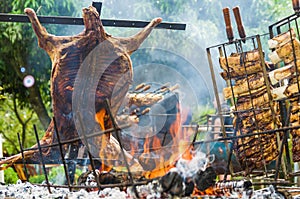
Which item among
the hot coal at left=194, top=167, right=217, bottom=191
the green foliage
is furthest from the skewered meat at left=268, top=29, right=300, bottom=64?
→ the green foliage

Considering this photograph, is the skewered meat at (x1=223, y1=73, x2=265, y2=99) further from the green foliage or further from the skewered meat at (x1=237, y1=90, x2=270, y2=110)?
the green foliage

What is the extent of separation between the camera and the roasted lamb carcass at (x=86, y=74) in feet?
12.8

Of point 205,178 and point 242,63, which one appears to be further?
point 242,63

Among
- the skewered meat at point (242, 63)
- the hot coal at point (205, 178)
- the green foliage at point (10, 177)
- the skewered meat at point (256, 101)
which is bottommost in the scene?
the green foliage at point (10, 177)

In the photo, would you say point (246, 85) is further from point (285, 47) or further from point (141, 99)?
point (141, 99)

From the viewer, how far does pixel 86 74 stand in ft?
12.8

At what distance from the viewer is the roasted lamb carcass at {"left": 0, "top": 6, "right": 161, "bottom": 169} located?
12.8ft

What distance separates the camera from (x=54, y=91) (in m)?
3.96

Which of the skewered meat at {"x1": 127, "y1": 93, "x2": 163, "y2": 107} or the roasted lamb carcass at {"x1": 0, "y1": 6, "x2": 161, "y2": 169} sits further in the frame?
the skewered meat at {"x1": 127, "y1": 93, "x2": 163, "y2": 107}

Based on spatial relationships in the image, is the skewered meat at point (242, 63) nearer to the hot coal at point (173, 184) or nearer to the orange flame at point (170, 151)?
the orange flame at point (170, 151)

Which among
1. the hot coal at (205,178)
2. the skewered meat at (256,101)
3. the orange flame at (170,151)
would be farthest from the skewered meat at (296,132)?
the hot coal at (205,178)

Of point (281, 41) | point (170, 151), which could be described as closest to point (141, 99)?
point (170, 151)

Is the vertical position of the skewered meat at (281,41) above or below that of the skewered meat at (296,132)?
above

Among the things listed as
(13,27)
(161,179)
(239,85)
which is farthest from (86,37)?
(13,27)
